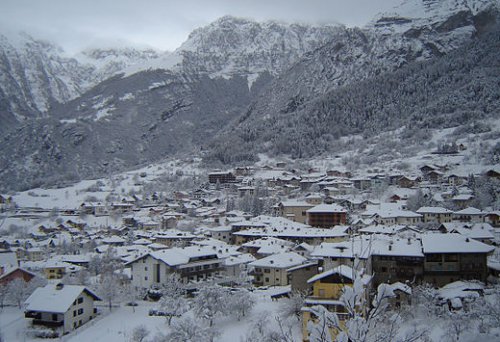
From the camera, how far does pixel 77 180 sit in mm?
155125

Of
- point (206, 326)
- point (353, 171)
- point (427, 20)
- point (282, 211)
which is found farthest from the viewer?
point (427, 20)

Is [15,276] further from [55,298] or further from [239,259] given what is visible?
[239,259]

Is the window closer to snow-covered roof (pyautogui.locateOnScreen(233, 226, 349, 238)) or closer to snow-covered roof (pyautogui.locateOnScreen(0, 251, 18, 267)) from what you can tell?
snow-covered roof (pyautogui.locateOnScreen(233, 226, 349, 238))

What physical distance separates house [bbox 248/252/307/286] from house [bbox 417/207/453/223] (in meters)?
24.9

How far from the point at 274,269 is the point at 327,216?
90.7 feet

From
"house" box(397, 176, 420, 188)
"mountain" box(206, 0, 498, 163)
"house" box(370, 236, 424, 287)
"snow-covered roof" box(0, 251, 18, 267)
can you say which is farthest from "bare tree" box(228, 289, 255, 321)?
"mountain" box(206, 0, 498, 163)

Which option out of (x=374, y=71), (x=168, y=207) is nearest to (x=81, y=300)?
(x=168, y=207)

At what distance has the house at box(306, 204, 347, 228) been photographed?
65.8m

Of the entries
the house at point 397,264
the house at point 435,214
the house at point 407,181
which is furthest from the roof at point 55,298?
the house at point 407,181

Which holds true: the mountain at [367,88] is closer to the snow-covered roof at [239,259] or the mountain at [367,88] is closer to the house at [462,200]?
the house at [462,200]

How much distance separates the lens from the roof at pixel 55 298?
105ft

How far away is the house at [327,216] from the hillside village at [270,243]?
13 cm

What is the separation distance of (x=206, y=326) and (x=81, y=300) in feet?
30.1

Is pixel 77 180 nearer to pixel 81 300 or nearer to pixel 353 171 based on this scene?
pixel 353 171
